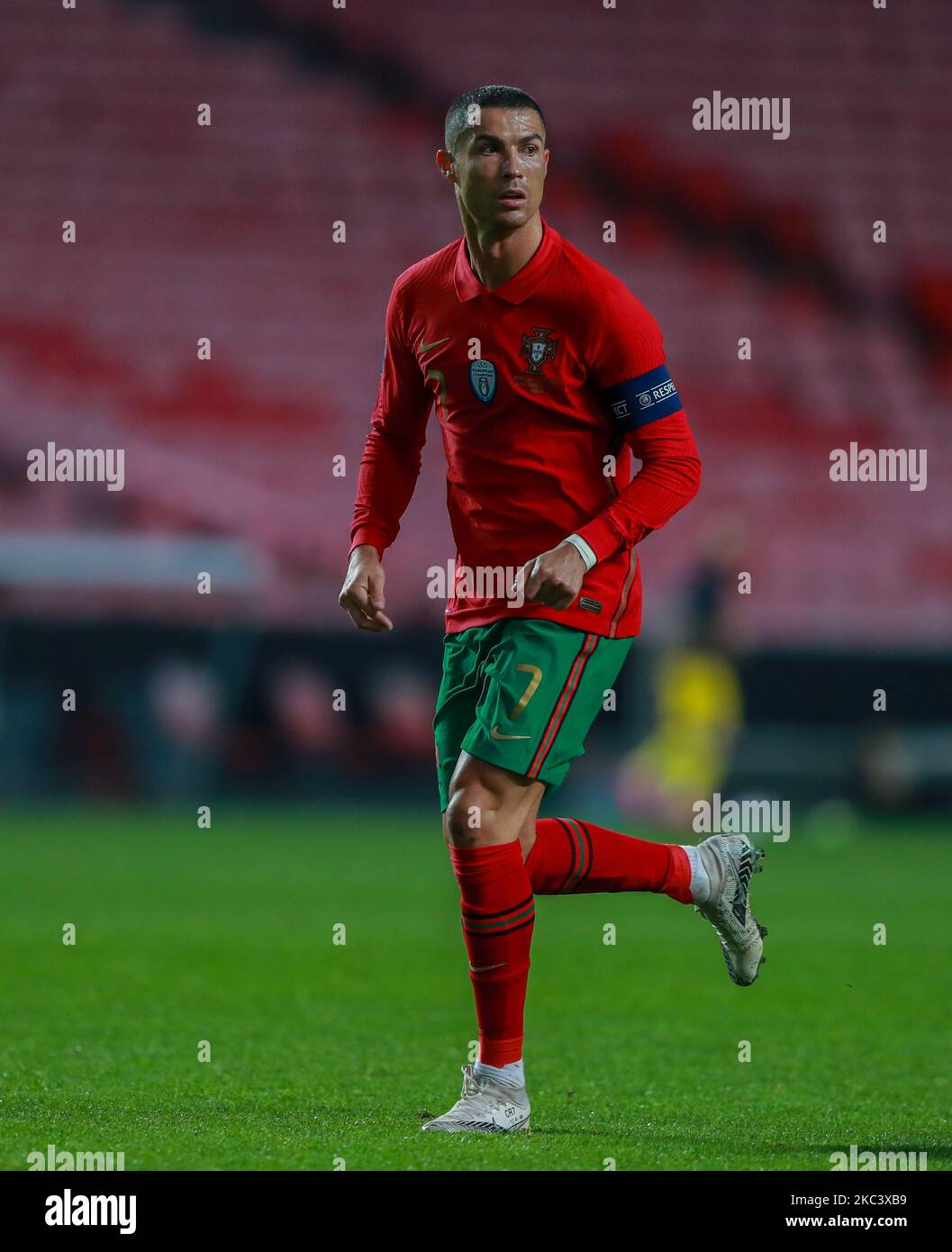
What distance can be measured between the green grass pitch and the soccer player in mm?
441

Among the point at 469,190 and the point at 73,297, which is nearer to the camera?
the point at 469,190

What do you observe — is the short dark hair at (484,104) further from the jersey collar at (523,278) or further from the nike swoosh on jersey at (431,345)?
the nike swoosh on jersey at (431,345)

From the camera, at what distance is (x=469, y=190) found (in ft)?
13.2

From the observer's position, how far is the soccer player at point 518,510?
392cm

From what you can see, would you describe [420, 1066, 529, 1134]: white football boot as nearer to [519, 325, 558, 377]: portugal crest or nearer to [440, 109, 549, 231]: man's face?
[519, 325, 558, 377]: portugal crest

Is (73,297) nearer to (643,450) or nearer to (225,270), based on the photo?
(225,270)

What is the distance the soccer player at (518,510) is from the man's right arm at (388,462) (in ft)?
0.06

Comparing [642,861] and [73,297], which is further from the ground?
[73,297]

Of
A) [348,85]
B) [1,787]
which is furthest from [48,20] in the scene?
[1,787]

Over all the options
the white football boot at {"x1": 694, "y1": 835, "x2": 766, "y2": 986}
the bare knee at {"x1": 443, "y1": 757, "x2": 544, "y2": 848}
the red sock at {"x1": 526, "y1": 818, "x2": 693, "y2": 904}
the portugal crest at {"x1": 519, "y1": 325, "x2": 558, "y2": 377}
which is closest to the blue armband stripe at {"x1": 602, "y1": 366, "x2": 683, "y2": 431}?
the portugal crest at {"x1": 519, "y1": 325, "x2": 558, "y2": 377}

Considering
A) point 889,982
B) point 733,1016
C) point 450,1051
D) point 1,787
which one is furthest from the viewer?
point 1,787

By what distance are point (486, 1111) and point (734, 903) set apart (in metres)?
0.96

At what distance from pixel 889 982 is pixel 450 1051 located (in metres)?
2.20

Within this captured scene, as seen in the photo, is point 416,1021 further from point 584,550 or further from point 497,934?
point 584,550
